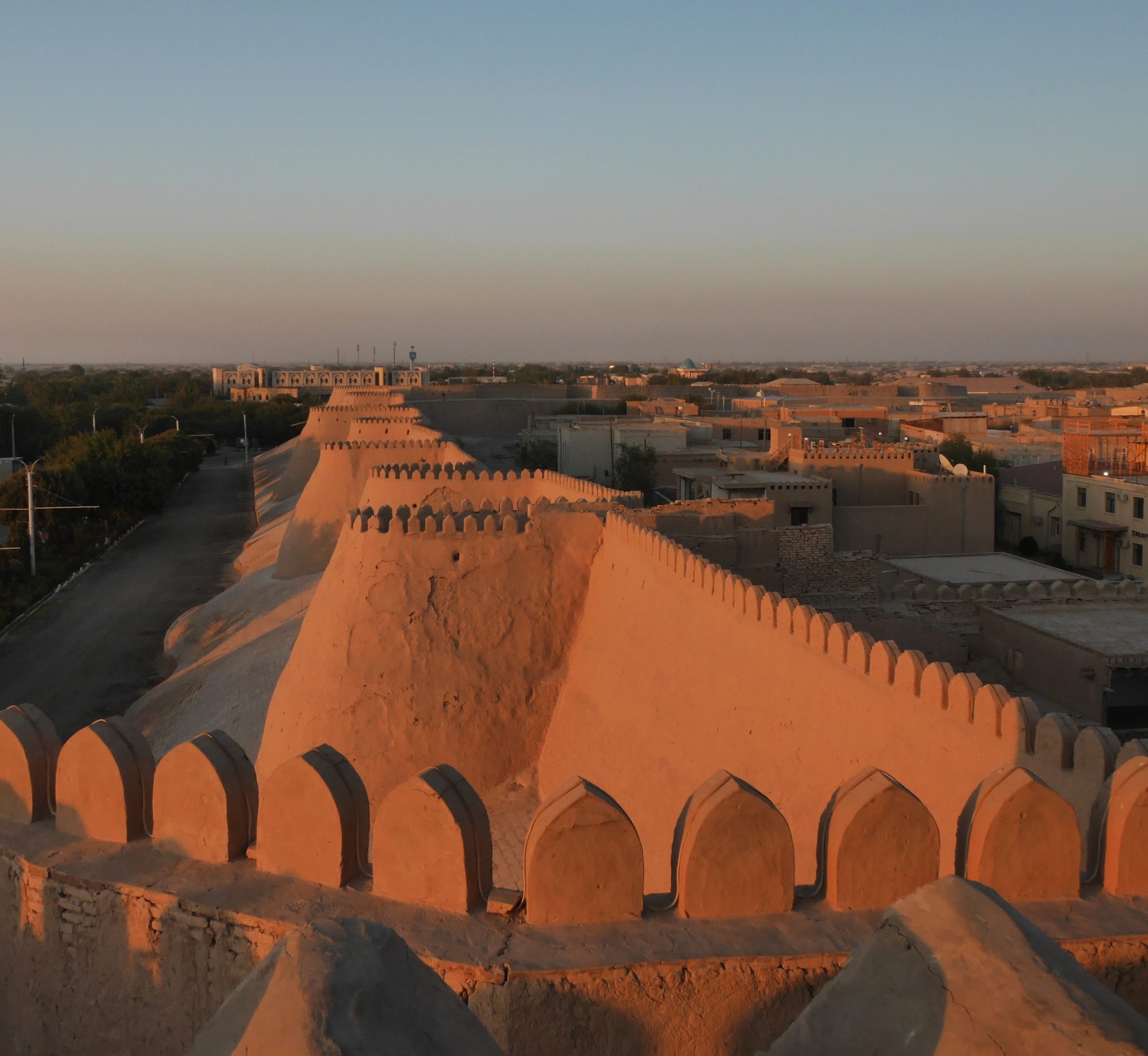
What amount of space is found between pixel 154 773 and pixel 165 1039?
78 centimetres

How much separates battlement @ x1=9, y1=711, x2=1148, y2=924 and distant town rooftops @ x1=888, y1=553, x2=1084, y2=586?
11.4 m

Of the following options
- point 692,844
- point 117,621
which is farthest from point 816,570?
point 117,621

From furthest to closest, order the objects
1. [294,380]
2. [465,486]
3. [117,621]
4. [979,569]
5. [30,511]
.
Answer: [294,380]
[30,511]
[117,621]
[979,569]
[465,486]

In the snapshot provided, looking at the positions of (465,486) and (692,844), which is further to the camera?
(465,486)

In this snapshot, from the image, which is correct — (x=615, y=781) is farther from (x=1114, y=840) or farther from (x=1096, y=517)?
(x=1096, y=517)

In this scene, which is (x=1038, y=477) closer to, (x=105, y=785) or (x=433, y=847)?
(x=433, y=847)

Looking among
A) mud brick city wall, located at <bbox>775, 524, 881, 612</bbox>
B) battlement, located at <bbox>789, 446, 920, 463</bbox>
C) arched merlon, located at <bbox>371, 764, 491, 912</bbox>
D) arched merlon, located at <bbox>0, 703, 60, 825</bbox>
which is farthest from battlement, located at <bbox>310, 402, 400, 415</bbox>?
arched merlon, located at <bbox>371, 764, 491, 912</bbox>

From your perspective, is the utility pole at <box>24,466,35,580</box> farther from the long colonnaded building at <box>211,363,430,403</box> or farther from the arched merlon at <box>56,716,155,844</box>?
the long colonnaded building at <box>211,363,430,403</box>

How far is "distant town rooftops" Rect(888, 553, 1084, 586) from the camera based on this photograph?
1511 cm

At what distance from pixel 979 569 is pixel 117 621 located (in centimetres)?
1475

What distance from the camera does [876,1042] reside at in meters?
1.98

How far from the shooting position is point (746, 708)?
629cm

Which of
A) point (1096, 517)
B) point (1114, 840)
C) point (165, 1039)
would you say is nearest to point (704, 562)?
point (1114, 840)

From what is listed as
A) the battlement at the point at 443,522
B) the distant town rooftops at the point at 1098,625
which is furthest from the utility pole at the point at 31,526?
the distant town rooftops at the point at 1098,625
